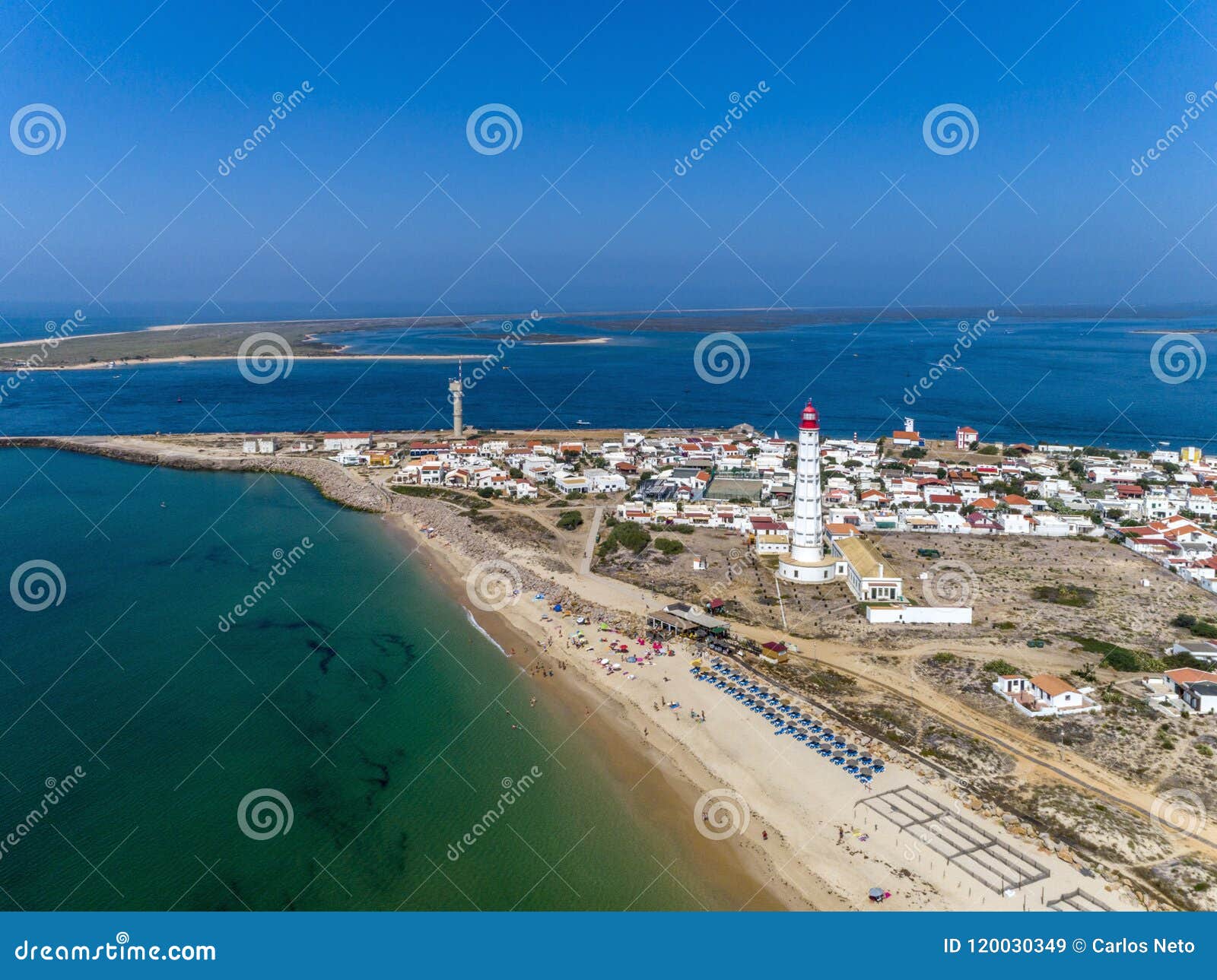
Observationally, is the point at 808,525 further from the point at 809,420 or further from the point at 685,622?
the point at 685,622

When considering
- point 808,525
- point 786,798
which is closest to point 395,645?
point 786,798

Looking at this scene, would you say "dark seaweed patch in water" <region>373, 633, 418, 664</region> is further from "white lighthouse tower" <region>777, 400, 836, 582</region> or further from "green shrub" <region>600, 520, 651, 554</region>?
"white lighthouse tower" <region>777, 400, 836, 582</region>

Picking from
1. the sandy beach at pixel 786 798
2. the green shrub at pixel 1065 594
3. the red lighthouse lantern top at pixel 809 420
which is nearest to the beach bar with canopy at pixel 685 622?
the sandy beach at pixel 786 798

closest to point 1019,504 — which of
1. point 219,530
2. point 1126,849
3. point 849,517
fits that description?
point 849,517

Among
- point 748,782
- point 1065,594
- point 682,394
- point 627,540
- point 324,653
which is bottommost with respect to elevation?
point 324,653

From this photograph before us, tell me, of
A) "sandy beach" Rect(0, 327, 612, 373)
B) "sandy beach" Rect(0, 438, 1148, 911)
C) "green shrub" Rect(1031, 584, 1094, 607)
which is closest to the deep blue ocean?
"sandy beach" Rect(0, 327, 612, 373)

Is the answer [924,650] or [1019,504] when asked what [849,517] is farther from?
[924,650]
